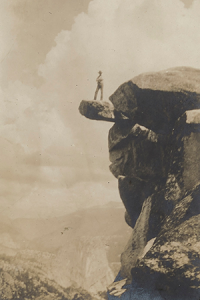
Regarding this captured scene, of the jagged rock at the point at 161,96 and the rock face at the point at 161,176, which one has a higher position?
the jagged rock at the point at 161,96

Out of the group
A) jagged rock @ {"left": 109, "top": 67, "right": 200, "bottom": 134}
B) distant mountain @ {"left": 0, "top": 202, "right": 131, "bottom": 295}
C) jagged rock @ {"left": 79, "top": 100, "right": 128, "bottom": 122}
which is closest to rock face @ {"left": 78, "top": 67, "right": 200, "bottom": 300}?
jagged rock @ {"left": 109, "top": 67, "right": 200, "bottom": 134}

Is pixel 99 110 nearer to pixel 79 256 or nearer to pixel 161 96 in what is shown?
pixel 161 96

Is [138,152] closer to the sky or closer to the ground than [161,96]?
closer to the ground

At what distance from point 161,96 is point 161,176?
5.64 meters

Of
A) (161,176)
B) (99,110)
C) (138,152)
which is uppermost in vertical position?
(99,110)

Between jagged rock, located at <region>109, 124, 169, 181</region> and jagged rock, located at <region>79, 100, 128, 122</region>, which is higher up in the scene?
jagged rock, located at <region>79, 100, 128, 122</region>

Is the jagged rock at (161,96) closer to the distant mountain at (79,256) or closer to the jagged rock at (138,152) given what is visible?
the jagged rock at (138,152)

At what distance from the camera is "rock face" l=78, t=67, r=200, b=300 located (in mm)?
8585

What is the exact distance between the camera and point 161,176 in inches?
625

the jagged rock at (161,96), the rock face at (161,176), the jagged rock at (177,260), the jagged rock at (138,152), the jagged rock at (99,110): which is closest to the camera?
the jagged rock at (177,260)

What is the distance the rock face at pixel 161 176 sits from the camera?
859 centimetres

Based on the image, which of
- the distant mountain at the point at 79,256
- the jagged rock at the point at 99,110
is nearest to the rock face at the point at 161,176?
the jagged rock at the point at 99,110

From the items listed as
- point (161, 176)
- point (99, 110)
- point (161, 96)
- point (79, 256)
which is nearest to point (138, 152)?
point (161, 176)

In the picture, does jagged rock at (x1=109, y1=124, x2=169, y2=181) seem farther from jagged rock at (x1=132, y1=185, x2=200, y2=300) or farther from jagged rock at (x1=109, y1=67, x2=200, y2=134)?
jagged rock at (x1=132, y1=185, x2=200, y2=300)
